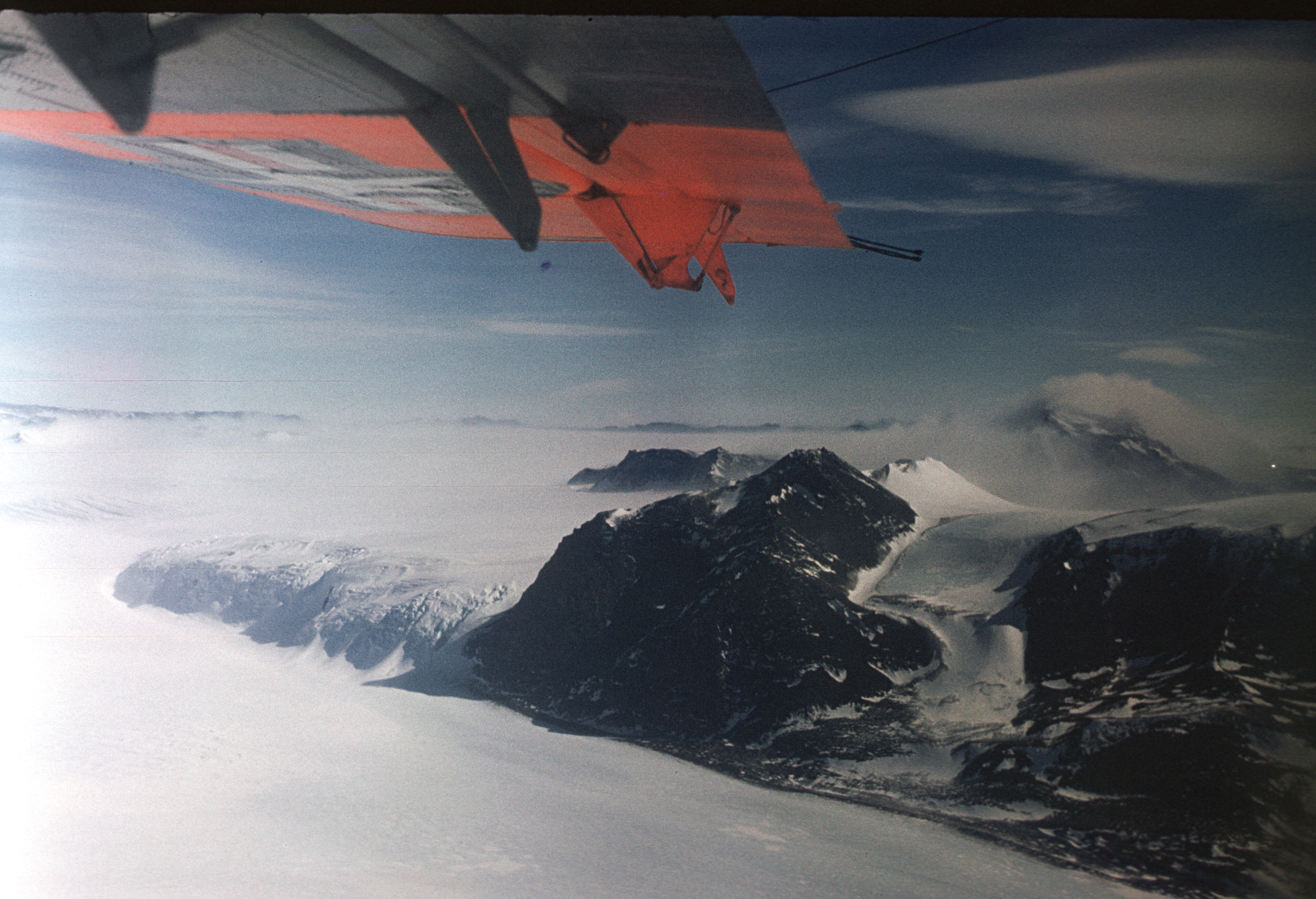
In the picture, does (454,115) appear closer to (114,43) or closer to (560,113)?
(560,113)

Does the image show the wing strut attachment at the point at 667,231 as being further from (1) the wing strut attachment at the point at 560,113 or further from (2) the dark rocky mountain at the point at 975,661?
(2) the dark rocky mountain at the point at 975,661

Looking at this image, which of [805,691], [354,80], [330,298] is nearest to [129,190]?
[330,298]

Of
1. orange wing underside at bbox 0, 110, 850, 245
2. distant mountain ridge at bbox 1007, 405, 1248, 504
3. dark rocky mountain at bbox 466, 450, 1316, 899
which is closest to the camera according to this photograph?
orange wing underside at bbox 0, 110, 850, 245

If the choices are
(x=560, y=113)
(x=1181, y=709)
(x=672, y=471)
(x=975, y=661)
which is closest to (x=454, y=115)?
(x=560, y=113)

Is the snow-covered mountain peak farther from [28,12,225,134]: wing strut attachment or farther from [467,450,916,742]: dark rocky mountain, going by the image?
[28,12,225,134]: wing strut attachment

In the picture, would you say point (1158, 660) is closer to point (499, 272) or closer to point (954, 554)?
point (954, 554)

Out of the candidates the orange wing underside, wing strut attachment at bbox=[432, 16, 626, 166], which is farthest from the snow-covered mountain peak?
wing strut attachment at bbox=[432, 16, 626, 166]

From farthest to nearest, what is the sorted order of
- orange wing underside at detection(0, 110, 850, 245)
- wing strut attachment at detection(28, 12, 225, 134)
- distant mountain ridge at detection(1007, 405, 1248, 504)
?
Result: distant mountain ridge at detection(1007, 405, 1248, 504) → orange wing underside at detection(0, 110, 850, 245) → wing strut attachment at detection(28, 12, 225, 134)
